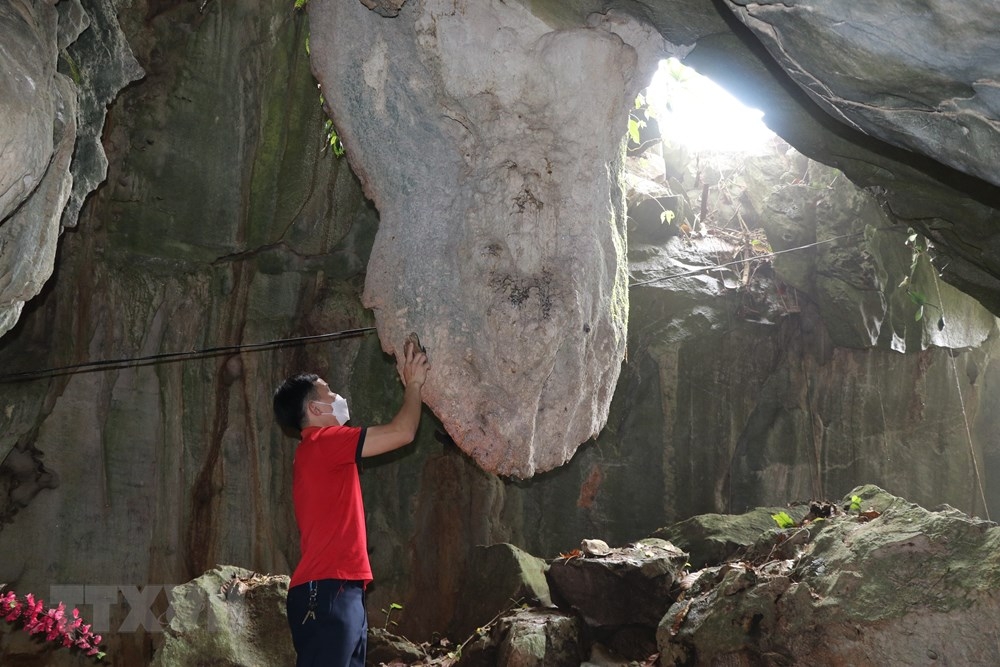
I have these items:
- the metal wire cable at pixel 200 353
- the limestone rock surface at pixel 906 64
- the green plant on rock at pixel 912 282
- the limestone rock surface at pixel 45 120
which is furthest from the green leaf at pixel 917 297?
the limestone rock surface at pixel 45 120

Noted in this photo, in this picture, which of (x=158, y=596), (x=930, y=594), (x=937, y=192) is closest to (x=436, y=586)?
(x=158, y=596)

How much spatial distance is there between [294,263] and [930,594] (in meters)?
5.84

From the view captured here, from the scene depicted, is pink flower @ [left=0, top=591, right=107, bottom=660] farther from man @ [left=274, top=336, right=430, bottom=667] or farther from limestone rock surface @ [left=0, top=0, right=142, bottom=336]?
man @ [left=274, top=336, right=430, bottom=667]

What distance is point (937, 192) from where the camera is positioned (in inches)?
179

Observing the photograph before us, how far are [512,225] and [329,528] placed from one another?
1.63 metres

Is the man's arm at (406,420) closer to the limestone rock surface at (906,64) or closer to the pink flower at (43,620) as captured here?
the limestone rock surface at (906,64)

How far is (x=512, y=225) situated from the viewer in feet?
13.7

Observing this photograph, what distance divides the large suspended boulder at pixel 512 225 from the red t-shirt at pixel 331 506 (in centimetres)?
68

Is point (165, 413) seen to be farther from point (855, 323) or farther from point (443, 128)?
point (855, 323)

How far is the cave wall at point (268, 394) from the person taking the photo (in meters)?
7.07

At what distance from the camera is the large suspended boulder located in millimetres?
4164

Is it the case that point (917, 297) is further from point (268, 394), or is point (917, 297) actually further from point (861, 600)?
point (268, 394)

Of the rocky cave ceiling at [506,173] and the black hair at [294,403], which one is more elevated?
the rocky cave ceiling at [506,173]

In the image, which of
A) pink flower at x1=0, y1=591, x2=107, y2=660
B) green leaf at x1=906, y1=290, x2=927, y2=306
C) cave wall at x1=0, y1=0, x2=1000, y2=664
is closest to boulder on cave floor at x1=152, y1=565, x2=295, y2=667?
pink flower at x1=0, y1=591, x2=107, y2=660
